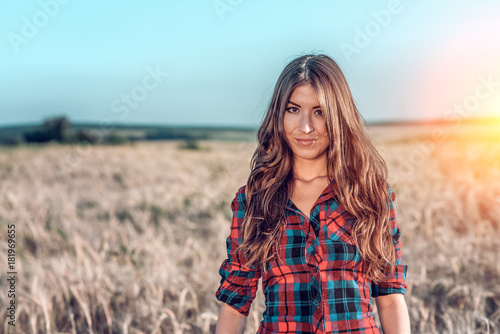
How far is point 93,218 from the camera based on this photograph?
19.3 ft

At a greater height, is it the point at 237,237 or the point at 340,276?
the point at 237,237

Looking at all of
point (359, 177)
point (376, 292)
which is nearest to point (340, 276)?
point (376, 292)

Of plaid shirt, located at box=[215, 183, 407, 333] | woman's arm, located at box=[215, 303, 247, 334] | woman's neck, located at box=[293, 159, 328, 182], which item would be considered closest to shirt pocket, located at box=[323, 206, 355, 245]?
plaid shirt, located at box=[215, 183, 407, 333]

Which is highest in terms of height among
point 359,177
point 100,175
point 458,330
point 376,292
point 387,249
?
point 100,175

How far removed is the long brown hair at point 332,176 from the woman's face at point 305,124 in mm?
26

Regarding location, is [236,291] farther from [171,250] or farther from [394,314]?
[171,250]

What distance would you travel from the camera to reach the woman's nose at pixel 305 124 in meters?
1.76

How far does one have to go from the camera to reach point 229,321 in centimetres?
184

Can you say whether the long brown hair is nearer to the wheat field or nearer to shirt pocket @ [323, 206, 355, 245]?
shirt pocket @ [323, 206, 355, 245]

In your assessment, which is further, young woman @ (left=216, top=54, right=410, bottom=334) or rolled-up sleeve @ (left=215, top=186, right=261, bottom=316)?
rolled-up sleeve @ (left=215, top=186, right=261, bottom=316)

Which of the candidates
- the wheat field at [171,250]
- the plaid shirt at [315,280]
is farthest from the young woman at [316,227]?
the wheat field at [171,250]

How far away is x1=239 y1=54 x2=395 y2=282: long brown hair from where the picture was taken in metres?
1.78

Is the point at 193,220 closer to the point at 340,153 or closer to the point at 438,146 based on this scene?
the point at 340,153

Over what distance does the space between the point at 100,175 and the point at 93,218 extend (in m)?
3.51
